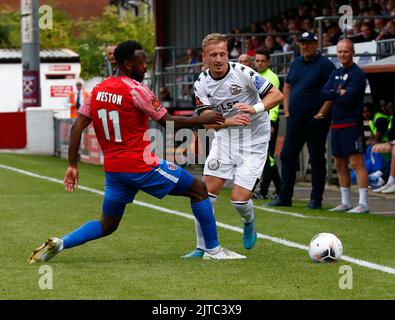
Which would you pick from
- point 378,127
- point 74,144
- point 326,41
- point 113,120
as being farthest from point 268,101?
point 326,41

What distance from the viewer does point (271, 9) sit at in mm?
35844

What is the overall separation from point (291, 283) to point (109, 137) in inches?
81.0

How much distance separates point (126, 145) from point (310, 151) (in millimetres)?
6204

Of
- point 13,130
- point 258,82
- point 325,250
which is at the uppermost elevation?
point 258,82

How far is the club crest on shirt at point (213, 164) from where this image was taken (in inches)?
434

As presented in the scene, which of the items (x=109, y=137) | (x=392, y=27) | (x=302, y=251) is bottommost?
(x=302, y=251)

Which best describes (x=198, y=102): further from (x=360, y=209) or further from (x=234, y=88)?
(x=360, y=209)

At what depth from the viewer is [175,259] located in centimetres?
1043

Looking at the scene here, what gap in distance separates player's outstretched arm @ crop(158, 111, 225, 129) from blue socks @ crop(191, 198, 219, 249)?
2.42 ft

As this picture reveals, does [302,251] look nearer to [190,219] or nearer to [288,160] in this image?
[190,219]

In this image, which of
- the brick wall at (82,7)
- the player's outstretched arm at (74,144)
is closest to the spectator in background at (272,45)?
the player's outstretched arm at (74,144)

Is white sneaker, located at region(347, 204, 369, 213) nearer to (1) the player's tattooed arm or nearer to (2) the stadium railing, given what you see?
(2) the stadium railing

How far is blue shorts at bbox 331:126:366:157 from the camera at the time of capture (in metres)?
14.8
